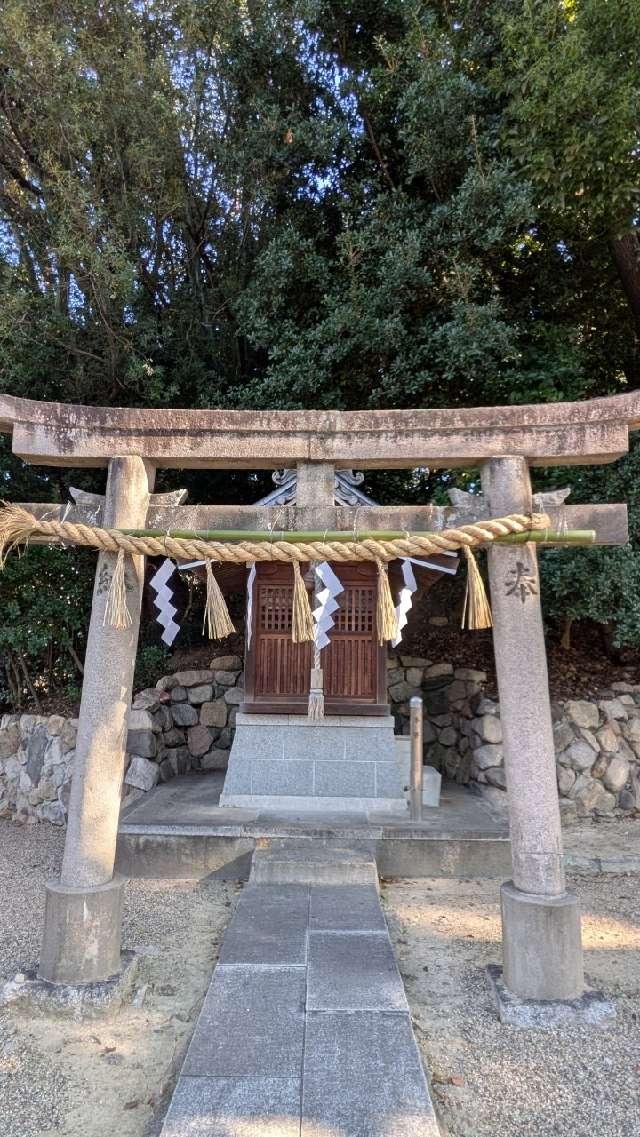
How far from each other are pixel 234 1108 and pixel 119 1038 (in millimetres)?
1226

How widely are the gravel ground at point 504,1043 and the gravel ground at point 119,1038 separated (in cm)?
134

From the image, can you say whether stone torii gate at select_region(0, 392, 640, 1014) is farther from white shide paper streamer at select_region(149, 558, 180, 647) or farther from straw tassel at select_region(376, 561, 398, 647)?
straw tassel at select_region(376, 561, 398, 647)

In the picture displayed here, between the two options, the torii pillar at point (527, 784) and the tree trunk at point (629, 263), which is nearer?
the torii pillar at point (527, 784)

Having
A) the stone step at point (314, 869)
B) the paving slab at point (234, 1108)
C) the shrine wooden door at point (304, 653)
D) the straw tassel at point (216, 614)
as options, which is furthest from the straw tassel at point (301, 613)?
the shrine wooden door at point (304, 653)

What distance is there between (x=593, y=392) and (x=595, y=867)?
21.3 ft

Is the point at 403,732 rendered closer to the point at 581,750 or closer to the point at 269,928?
the point at 581,750

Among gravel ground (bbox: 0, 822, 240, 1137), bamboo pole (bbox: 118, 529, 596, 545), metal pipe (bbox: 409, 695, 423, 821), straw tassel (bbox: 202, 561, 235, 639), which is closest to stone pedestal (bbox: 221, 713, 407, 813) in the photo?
metal pipe (bbox: 409, 695, 423, 821)

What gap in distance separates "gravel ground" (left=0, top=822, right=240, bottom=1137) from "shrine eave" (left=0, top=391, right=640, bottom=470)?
330cm

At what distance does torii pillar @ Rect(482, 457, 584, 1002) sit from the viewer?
12.0ft

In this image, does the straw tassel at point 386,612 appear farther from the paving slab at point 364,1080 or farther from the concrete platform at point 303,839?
the concrete platform at point 303,839

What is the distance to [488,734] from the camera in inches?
328

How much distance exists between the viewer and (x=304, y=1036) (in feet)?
10.2

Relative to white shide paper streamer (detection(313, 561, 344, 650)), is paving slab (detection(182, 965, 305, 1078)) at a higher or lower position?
lower

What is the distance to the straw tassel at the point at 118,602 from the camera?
3984 mm
